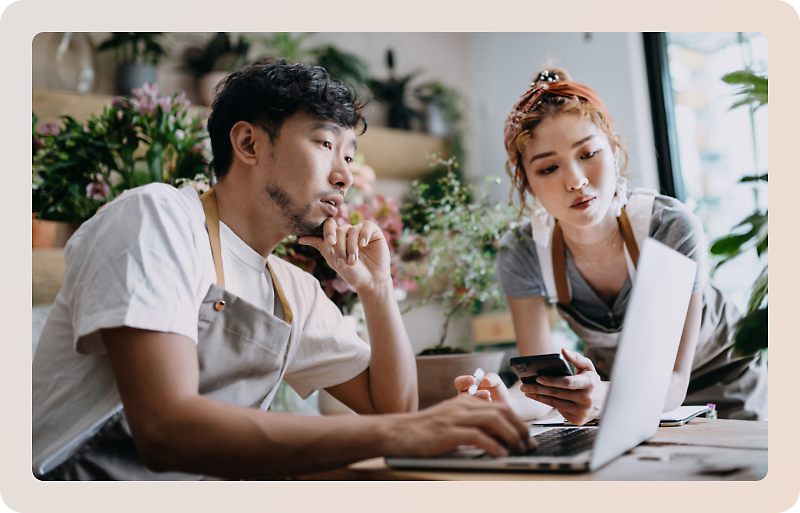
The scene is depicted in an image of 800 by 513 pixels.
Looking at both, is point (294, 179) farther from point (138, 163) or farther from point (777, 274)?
point (777, 274)

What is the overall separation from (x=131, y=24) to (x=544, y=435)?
1.05 m

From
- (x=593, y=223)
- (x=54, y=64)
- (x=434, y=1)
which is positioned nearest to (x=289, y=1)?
(x=434, y=1)

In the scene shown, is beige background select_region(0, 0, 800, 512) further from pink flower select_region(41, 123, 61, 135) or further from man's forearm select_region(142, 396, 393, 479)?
pink flower select_region(41, 123, 61, 135)

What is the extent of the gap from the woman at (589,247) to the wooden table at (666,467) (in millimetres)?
322

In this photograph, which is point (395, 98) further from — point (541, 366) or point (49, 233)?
point (541, 366)

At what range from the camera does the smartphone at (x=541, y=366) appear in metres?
0.89

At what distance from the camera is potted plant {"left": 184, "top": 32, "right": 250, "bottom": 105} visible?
107 inches

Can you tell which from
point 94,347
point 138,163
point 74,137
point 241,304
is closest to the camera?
point 94,347

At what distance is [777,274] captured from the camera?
925 millimetres

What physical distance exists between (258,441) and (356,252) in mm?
510

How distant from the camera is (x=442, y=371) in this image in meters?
1.29

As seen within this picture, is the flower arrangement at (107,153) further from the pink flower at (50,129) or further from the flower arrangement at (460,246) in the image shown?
the flower arrangement at (460,246)

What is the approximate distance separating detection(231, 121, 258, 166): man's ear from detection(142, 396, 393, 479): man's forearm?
546 millimetres

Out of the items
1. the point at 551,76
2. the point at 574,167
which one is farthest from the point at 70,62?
the point at 574,167
